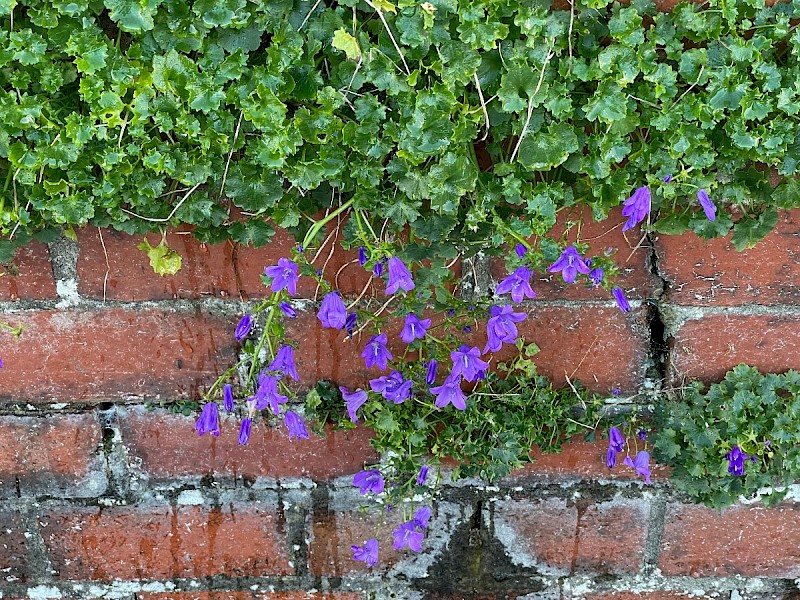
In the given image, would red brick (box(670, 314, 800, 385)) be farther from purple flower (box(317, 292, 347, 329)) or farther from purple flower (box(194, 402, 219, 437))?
purple flower (box(194, 402, 219, 437))

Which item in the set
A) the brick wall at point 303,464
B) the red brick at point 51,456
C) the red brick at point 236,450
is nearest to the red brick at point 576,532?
the brick wall at point 303,464

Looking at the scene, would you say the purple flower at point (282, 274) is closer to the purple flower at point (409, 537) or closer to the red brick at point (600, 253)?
the red brick at point (600, 253)

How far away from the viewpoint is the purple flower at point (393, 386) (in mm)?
793

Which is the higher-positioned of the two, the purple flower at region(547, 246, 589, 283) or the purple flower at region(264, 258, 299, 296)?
the purple flower at region(547, 246, 589, 283)

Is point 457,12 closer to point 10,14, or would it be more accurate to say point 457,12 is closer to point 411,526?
point 10,14

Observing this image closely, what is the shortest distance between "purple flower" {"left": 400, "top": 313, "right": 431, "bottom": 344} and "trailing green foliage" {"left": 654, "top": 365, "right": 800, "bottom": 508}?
0.34m

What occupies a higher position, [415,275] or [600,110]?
[600,110]

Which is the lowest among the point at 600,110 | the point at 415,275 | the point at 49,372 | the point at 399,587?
the point at 399,587

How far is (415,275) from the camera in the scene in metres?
0.77

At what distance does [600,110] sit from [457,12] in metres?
0.17

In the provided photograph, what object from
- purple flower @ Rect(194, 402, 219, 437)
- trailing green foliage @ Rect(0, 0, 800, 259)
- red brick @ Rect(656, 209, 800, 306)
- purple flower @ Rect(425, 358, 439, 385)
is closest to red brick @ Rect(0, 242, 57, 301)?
trailing green foliage @ Rect(0, 0, 800, 259)

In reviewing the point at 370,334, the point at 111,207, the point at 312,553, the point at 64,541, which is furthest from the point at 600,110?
the point at 64,541

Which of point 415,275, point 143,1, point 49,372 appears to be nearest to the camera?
point 143,1

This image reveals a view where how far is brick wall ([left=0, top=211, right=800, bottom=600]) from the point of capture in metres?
0.84
